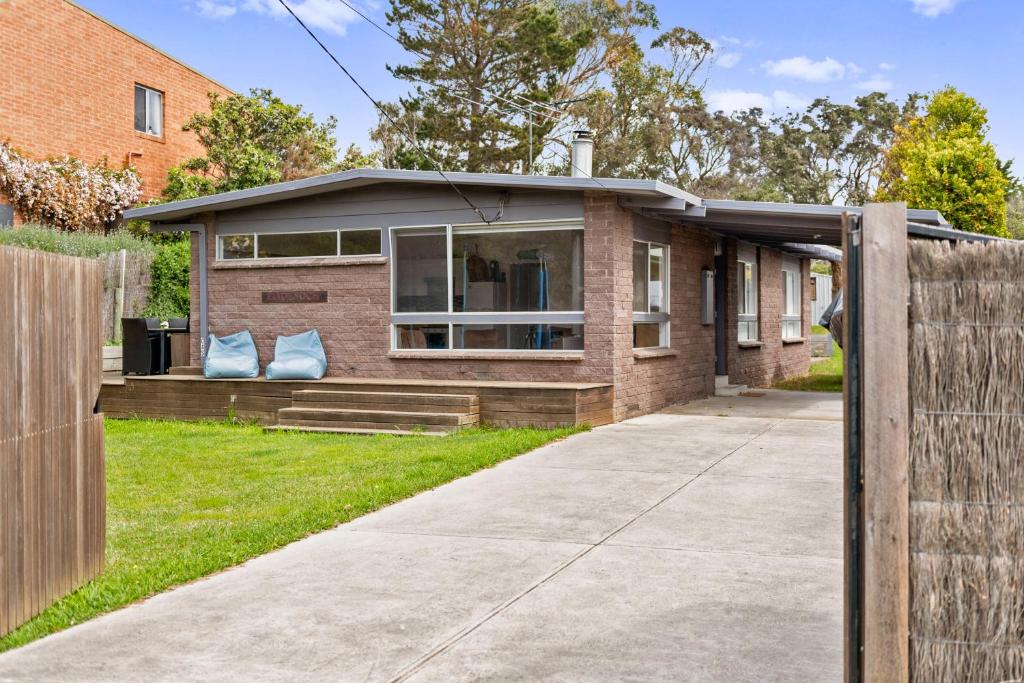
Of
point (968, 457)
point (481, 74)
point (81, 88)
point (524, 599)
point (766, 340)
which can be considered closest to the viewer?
point (968, 457)

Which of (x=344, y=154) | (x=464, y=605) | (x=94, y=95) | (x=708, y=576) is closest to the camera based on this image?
(x=464, y=605)

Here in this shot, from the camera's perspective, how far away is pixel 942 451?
300 cm

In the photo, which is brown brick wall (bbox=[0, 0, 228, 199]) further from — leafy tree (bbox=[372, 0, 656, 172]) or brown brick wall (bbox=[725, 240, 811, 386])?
brown brick wall (bbox=[725, 240, 811, 386])

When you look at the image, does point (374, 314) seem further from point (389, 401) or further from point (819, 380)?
point (819, 380)

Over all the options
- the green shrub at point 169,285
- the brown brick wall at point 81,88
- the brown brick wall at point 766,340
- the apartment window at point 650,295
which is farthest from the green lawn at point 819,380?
the brown brick wall at point 81,88

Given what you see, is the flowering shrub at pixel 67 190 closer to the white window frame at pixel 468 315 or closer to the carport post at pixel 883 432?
the white window frame at pixel 468 315

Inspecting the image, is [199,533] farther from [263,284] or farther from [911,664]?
[263,284]

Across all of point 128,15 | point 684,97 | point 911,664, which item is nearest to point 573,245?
point 911,664

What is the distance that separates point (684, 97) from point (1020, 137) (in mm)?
11943

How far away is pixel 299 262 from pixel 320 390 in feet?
7.09

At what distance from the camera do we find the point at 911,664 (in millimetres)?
3043

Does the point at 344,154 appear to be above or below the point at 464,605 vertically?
above

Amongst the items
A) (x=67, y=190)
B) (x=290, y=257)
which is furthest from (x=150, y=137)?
(x=290, y=257)

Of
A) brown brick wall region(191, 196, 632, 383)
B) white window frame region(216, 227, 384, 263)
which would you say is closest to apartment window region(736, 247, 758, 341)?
brown brick wall region(191, 196, 632, 383)
